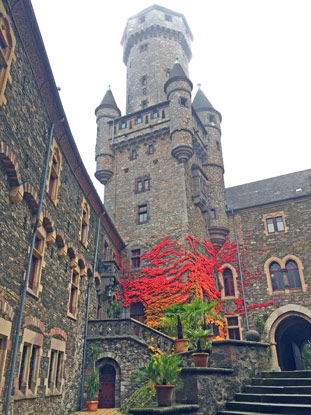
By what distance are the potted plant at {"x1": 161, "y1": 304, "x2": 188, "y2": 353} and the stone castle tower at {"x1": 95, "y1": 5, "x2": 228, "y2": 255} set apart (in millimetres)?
6257

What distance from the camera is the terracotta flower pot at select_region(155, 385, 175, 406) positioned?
364 inches

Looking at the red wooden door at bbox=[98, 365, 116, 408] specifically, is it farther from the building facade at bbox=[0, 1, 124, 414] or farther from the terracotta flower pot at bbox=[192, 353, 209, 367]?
the terracotta flower pot at bbox=[192, 353, 209, 367]

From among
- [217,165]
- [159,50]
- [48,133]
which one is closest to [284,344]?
[217,165]

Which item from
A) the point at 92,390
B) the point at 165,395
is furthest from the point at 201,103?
the point at 165,395

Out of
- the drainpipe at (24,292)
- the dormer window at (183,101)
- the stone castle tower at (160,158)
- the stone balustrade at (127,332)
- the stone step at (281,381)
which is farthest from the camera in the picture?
the dormer window at (183,101)

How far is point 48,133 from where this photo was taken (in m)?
12.5

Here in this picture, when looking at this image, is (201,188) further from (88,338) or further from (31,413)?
(31,413)

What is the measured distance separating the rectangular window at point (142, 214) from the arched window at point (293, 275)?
10.4 m

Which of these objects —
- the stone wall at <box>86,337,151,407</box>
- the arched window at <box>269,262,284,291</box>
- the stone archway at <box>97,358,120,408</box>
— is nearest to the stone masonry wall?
the arched window at <box>269,262,284,291</box>

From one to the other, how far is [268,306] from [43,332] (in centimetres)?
1724

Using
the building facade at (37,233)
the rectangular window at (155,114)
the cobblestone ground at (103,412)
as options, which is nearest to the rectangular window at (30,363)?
the building facade at (37,233)

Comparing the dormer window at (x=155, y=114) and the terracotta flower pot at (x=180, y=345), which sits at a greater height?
Answer: the dormer window at (x=155, y=114)

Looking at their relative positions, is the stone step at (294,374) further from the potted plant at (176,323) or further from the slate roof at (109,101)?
the slate roof at (109,101)

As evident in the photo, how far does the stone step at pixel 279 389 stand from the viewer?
31.8ft
